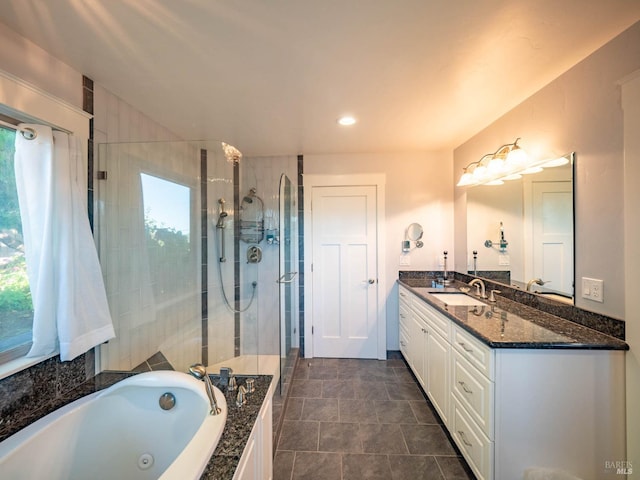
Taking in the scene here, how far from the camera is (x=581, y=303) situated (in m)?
1.40

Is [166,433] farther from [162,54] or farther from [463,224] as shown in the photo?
[463,224]

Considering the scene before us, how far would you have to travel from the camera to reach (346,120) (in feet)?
6.69

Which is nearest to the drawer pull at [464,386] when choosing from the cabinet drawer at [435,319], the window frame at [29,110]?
the cabinet drawer at [435,319]

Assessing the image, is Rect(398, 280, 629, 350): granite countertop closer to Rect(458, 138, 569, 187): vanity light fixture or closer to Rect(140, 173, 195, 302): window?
Rect(458, 138, 569, 187): vanity light fixture

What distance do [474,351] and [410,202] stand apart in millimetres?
1817

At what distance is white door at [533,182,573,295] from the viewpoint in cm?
147

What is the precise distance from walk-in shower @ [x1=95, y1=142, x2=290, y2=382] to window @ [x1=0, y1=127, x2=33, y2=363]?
365 mm

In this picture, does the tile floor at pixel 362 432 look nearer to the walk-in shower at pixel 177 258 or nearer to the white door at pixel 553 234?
the walk-in shower at pixel 177 258

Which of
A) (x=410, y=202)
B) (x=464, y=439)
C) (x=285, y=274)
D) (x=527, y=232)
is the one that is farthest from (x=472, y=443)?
(x=410, y=202)

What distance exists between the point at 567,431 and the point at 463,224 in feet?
5.91

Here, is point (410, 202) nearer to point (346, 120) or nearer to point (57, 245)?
point (346, 120)

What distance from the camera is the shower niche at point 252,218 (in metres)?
2.62

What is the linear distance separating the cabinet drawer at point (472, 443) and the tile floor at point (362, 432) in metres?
Result: 0.16

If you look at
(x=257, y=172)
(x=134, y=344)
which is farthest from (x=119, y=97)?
(x=134, y=344)
